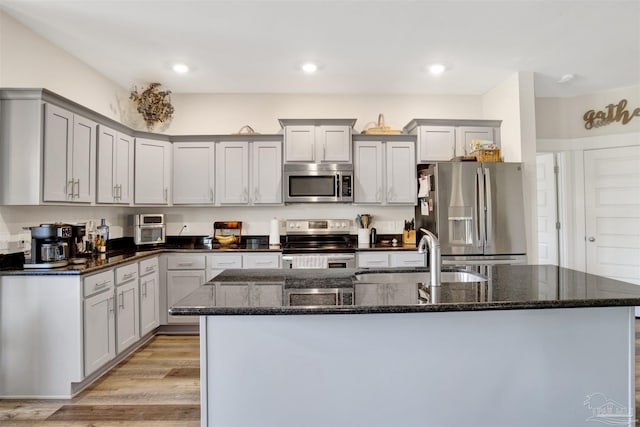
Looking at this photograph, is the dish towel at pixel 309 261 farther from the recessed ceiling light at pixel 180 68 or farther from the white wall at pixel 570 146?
the white wall at pixel 570 146

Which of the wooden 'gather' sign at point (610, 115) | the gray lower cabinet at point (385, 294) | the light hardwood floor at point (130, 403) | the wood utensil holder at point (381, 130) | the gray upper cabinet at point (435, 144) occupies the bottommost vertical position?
the light hardwood floor at point (130, 403)

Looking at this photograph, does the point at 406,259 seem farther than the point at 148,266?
Yes

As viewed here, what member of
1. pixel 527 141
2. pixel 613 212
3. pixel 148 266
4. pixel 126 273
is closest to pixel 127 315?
pixel 126 273

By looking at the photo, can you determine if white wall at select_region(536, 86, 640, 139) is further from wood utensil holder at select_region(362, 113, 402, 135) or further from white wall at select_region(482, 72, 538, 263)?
wood utensil holder at select_region(362, 113, 402, 135)

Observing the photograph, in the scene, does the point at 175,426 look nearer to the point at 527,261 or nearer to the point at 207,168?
the point at 207,168

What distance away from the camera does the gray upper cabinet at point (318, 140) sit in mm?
4113

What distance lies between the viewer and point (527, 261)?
3773mm

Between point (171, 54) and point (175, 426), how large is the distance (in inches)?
122

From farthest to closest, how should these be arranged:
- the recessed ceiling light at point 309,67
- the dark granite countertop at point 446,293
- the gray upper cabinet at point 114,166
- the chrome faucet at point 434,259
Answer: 1. the recessed ceiling light at point 309,67
2. the gray upper cabinet at point 114,166
3. the chrome faucet at point 434,259
4. the dark granite countertop at point 446,293

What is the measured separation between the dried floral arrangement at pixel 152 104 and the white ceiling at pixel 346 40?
147 mm

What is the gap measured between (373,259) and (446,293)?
2309 millimetres

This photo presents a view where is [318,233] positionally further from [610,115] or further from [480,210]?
[610,115]

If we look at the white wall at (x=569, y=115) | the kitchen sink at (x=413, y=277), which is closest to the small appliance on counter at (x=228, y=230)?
the kitchen sink at (x=413, y=277)

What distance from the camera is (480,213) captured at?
12.0 ft
